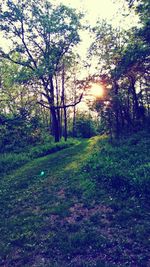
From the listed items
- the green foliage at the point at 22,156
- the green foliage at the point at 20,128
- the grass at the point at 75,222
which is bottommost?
the grass at the point at 75,222

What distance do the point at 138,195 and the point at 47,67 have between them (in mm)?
18078

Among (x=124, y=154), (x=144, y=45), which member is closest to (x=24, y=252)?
(x=124, y=154)

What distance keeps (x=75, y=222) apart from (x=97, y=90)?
2007 cm

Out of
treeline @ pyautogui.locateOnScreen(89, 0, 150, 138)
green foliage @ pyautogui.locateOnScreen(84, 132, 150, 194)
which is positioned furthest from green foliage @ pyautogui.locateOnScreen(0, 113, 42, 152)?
treeline @ pyautogui.locateOnScreen(89, 0, 150, 138)

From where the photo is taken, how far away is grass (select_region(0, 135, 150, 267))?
7.22m

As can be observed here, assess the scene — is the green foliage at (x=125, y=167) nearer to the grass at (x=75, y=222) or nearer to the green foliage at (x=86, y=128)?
the grass at (x=75, y=222)

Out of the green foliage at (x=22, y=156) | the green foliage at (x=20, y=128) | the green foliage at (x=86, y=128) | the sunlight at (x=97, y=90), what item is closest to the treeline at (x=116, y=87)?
the sunlight at (x=97, y=90)

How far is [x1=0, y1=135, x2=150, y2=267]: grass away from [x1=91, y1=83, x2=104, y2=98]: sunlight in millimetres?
12538

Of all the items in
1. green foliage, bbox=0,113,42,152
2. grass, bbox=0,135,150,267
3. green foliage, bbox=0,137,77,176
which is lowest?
grass, bbox=0,135,150,267

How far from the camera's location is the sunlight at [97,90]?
87.4 feet

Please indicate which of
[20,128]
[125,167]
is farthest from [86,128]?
[125,167]

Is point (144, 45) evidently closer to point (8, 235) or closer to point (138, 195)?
point (138, 195)

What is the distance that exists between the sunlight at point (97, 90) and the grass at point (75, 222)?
1254 cm

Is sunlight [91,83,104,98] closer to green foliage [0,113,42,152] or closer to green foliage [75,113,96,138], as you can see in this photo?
green foliage [0,113,42,152]
